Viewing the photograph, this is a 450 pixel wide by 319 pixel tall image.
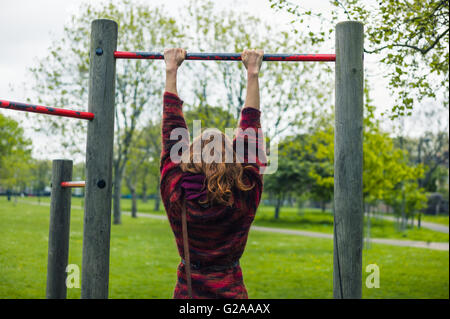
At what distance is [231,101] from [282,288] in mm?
8115

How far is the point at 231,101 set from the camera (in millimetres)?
14641

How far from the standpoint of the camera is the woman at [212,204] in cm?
202

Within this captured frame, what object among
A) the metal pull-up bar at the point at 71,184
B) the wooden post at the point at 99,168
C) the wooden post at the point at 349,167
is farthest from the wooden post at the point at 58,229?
the wooden post at the point at 349,167

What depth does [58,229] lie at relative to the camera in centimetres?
364

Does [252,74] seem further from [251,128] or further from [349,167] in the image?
[349,167]

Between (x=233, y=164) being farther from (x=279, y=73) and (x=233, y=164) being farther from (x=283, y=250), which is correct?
(x=279, y=73)

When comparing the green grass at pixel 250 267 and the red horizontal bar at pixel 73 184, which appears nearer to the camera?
the red horizontal bar at pixel 73 184

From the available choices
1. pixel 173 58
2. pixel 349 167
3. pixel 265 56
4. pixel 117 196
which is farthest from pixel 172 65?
pixel 117 196

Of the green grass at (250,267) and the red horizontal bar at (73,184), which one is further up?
the red horizontal bar at (73,184)

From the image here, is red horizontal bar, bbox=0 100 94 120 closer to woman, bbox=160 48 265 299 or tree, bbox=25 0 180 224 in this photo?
woman, bbox=160 48 265 299

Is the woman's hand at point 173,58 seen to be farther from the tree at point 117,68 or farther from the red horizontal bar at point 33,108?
the tree at point 117,68

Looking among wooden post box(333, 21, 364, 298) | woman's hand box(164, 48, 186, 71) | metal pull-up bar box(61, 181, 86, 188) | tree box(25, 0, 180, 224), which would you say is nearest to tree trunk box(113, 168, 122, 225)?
tree box(25, 0, 180, 224)

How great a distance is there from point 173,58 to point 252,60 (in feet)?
1.55
